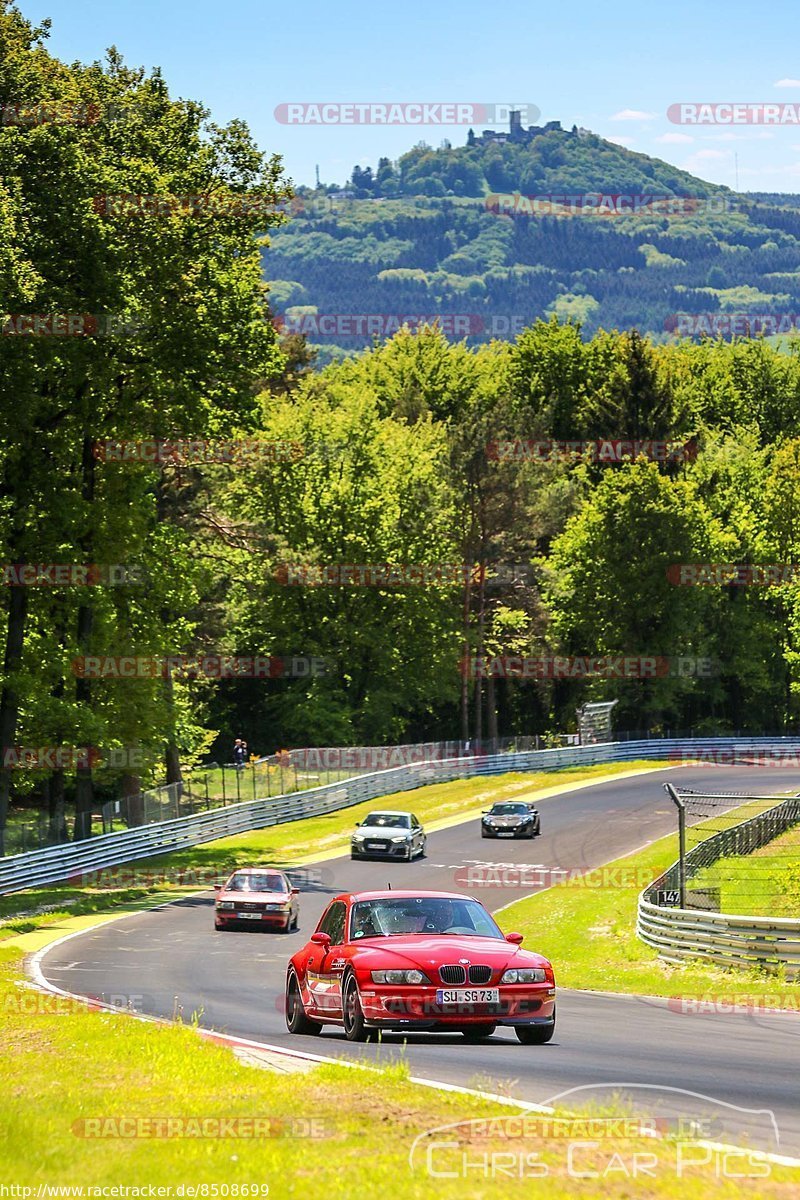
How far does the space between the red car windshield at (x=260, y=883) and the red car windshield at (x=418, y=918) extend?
17212mm

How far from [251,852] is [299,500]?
117 ft

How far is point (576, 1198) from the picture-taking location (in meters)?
7.98

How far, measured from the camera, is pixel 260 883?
111 feet

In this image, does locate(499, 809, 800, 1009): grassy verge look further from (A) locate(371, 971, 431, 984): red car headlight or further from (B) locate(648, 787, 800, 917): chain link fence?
(A) locate(371, 971, 431, 984): red car headlight

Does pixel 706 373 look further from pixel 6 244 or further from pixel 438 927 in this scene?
pixel 438 927

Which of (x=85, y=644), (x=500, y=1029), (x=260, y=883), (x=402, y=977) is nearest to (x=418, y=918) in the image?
(x=402, y=977)

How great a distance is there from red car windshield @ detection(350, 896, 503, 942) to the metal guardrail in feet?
28.1

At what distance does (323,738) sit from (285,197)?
41.2 metres

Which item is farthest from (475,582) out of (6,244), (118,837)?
(6,244)

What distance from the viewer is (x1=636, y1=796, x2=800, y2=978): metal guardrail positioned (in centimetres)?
2369

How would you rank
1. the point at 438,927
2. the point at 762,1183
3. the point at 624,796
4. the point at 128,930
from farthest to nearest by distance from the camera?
the point at 624,796, the point at 128,930, the point at 438,927, the point at 762,1183

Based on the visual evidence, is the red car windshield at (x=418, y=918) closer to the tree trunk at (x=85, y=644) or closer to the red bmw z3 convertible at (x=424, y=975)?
the red bmw z3 convertible at (x=424, y=975)

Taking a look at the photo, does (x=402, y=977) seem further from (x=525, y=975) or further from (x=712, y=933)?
(x=712, y=933)

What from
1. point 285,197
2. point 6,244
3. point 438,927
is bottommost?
point 438,927
